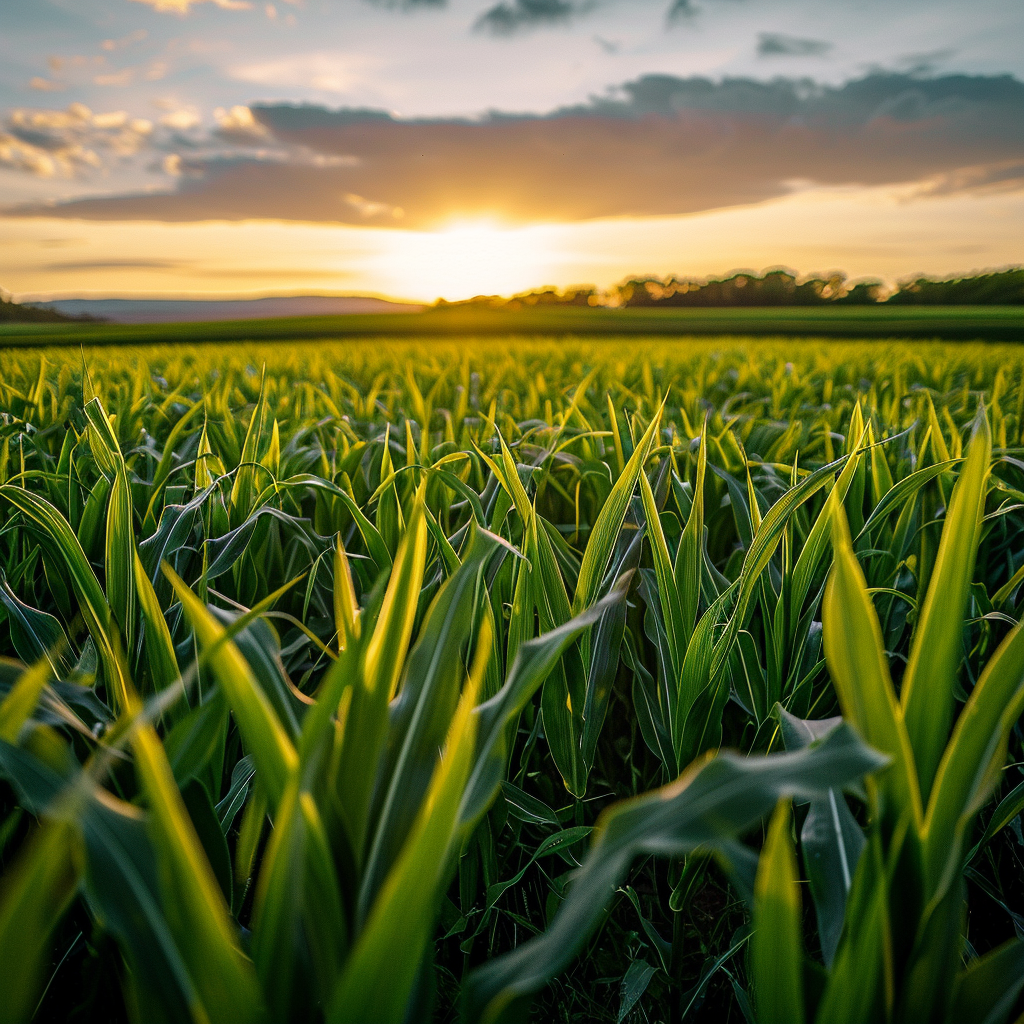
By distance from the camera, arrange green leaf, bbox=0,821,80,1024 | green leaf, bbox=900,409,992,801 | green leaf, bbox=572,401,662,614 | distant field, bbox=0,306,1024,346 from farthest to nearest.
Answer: distant field, bbox=0,306,1024,346 < green leaf, bbox=572,401,662,614 < green leaf, bbox=900,409,992,801 < green leaf, bbox=0,821,80,1024

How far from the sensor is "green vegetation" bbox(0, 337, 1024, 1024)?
1.16 ft

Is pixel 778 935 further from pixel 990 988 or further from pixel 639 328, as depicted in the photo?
pixel 639 328

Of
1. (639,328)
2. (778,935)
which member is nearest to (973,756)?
(778,935)

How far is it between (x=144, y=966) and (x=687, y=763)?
21.7 inches

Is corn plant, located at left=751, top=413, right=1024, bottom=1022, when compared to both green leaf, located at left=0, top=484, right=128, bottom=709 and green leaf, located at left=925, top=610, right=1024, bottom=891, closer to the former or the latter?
green leaf, located at left=925, top=610, right=1024, bottom=891

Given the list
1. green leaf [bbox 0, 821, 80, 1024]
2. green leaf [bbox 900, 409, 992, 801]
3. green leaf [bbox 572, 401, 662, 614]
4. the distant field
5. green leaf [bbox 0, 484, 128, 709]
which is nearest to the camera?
green leaf [bbox 0, 821, 80, 1024]

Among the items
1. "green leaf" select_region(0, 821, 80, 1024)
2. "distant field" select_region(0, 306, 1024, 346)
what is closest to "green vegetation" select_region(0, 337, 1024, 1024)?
"green leaf" select_region(0, 821, 80, 1024)

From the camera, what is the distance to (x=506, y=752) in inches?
25.8

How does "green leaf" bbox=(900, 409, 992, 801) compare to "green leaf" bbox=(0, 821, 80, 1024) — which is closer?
"green leaf" bbox=(0, 821, 80, 1024)

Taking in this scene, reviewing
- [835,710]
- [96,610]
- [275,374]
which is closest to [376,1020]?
[96,610]

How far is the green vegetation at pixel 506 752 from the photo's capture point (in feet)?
1.16

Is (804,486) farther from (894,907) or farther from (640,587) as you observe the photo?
(894,907)

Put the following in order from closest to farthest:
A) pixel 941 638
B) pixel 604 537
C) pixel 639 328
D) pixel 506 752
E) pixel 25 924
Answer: pixel 25 924 → pixel 941 638 → pixel 506 752 → pixel 604 537 → pixel 639 328

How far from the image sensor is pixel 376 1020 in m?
0.35
